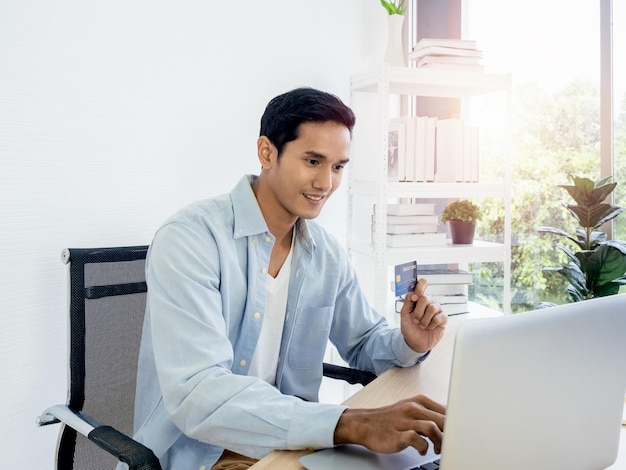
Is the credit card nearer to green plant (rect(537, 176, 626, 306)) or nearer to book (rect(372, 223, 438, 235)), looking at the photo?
green plant (rect(537, 176, 626, 306))

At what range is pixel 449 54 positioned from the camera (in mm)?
2367

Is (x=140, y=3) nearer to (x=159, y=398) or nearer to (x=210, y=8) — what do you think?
(x=210, y=8)

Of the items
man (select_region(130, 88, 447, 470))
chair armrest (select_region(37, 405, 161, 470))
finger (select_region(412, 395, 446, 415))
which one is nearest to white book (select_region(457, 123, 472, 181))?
man (select_region(130, 88, 447, 470))

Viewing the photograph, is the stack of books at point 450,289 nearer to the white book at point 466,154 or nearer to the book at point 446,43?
the white book at point 466,154

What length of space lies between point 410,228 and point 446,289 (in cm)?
29

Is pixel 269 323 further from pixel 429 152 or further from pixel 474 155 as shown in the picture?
pixel 474 155

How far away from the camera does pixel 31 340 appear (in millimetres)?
1646

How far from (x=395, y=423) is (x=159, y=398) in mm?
574

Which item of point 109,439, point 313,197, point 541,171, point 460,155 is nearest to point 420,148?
point 460,155

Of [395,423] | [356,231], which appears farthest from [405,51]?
[395,423]

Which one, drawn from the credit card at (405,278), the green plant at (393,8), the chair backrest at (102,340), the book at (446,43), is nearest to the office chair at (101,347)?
the chair backrest at (102,340)

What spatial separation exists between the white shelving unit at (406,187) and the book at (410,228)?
0.17 feet

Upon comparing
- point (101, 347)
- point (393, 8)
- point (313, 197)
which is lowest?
point (101, 347)

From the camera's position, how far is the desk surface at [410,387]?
948 mm
